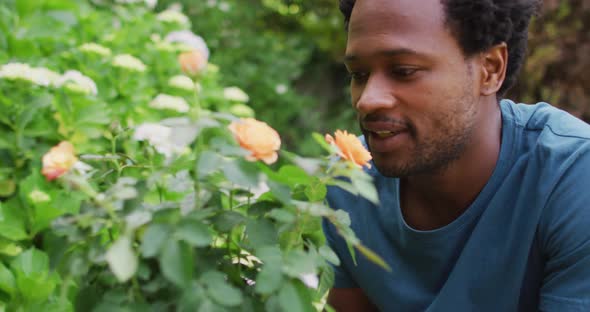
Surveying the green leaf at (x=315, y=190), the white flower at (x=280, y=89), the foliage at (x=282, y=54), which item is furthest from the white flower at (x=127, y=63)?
the white flower at (x=280, y=89)

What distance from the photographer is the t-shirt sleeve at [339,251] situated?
1804mm

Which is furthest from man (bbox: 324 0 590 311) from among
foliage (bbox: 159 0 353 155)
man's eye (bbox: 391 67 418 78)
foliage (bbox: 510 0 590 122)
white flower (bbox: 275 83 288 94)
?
foliage (bbox: 510 0 590 122)

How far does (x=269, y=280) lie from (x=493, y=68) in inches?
37.9

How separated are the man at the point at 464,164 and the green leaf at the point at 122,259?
2.49 feet

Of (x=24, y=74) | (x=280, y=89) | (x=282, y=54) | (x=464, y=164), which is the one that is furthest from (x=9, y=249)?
(x=282, y=54)

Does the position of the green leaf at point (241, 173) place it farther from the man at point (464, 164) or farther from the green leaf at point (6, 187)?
the green leaf at point (6, 187)

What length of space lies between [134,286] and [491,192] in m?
0.99

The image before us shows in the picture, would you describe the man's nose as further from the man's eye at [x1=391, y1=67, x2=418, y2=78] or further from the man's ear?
the man's ear

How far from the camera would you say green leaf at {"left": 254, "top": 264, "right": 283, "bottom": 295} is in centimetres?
87

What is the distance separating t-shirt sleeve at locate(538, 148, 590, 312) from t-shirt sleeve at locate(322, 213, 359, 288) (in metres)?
0.55

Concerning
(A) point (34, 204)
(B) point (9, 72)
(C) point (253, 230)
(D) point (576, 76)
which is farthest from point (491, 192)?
(D) point (576, 76)

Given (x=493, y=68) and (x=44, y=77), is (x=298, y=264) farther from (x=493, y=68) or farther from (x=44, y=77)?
(x=44, y=77)

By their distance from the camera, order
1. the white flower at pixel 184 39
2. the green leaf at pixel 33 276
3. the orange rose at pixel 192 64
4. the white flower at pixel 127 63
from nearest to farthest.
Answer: the orange rose at pixel 192 64
the green leaf at pixel 33 276
the white flower at pixel 127 63
the white flower at pixel 184 39

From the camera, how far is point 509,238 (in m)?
1.54
